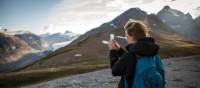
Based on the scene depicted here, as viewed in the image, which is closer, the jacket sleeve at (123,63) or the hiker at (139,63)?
the hiker at (139,63)

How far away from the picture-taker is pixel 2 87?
271 feet

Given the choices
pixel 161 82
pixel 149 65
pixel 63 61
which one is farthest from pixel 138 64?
pixel 63 61

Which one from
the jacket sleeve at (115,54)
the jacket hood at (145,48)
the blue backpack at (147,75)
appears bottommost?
the blue backpack at (147,75)

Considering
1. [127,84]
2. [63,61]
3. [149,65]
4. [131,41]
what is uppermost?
[131,41]

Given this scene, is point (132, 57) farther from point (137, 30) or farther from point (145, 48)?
point (137, 30)

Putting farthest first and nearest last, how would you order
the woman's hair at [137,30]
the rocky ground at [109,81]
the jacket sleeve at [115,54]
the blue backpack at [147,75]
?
1. the rocky ground at [109,81]
2. the jacket sleeve at [115,54]
3. the woman's hair at [137,30]
4. the blue backpack at [147,75]

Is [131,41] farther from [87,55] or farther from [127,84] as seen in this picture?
[87,55]

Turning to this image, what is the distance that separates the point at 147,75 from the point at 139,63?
0.38 meters

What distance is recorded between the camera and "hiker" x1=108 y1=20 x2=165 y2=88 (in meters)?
7.41

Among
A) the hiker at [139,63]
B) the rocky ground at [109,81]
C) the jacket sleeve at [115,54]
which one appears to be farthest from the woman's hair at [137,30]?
the rocky ground at [109,81]

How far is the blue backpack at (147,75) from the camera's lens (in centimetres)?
737

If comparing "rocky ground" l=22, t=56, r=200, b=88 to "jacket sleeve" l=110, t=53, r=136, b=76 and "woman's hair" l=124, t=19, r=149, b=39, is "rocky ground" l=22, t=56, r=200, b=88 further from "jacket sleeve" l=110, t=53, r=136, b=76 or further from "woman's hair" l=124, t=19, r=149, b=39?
"jacket sleeve" l=110, t=53, r=136, b=76

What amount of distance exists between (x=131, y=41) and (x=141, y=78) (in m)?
1.12

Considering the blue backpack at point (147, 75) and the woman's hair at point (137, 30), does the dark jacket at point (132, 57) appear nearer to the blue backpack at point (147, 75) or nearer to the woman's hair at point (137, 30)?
the blue backpack at point (147, 75)
